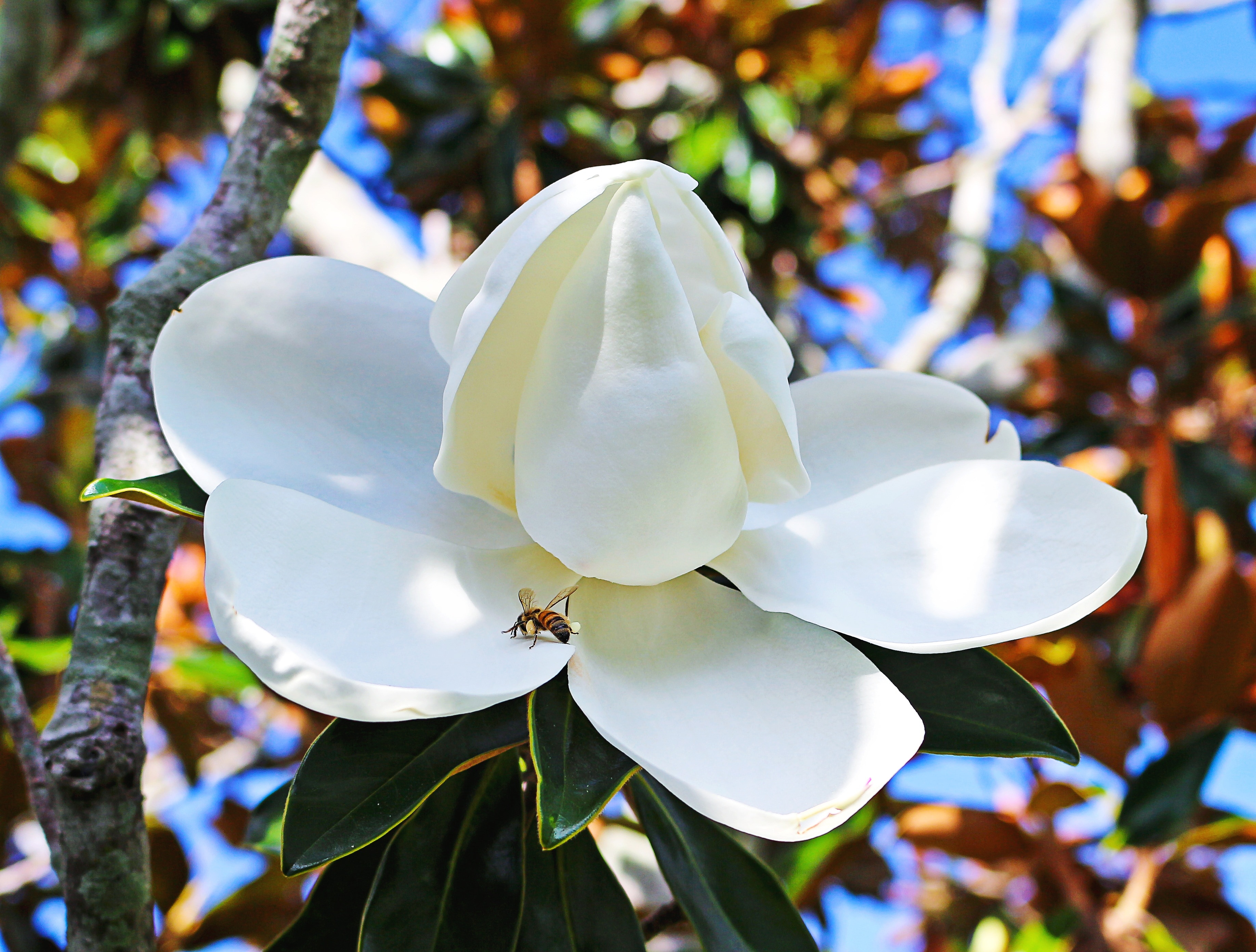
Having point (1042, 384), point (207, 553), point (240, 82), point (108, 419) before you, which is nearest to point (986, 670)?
point (207, 553)

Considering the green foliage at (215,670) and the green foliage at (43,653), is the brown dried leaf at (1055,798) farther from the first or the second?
the green foliage at (43,653)

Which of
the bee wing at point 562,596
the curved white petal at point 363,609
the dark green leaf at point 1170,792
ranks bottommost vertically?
the dark green leaf at point 1170,792

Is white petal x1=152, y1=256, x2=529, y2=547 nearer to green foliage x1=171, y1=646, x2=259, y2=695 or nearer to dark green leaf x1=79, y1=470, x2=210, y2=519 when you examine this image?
dark green leaf x1=79, y1=470, x2=210, y2=519

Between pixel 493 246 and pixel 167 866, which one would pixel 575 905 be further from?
pixel 167 866

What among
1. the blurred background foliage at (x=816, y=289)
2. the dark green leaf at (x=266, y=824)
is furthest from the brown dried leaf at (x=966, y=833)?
the dark green leaf at (x=266, y=824)

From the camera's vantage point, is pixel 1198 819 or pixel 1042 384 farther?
pixel 1042 384

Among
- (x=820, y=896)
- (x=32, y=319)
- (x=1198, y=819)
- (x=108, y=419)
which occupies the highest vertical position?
(x=108, y=419)

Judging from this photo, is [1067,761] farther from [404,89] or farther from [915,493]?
[404,89]
